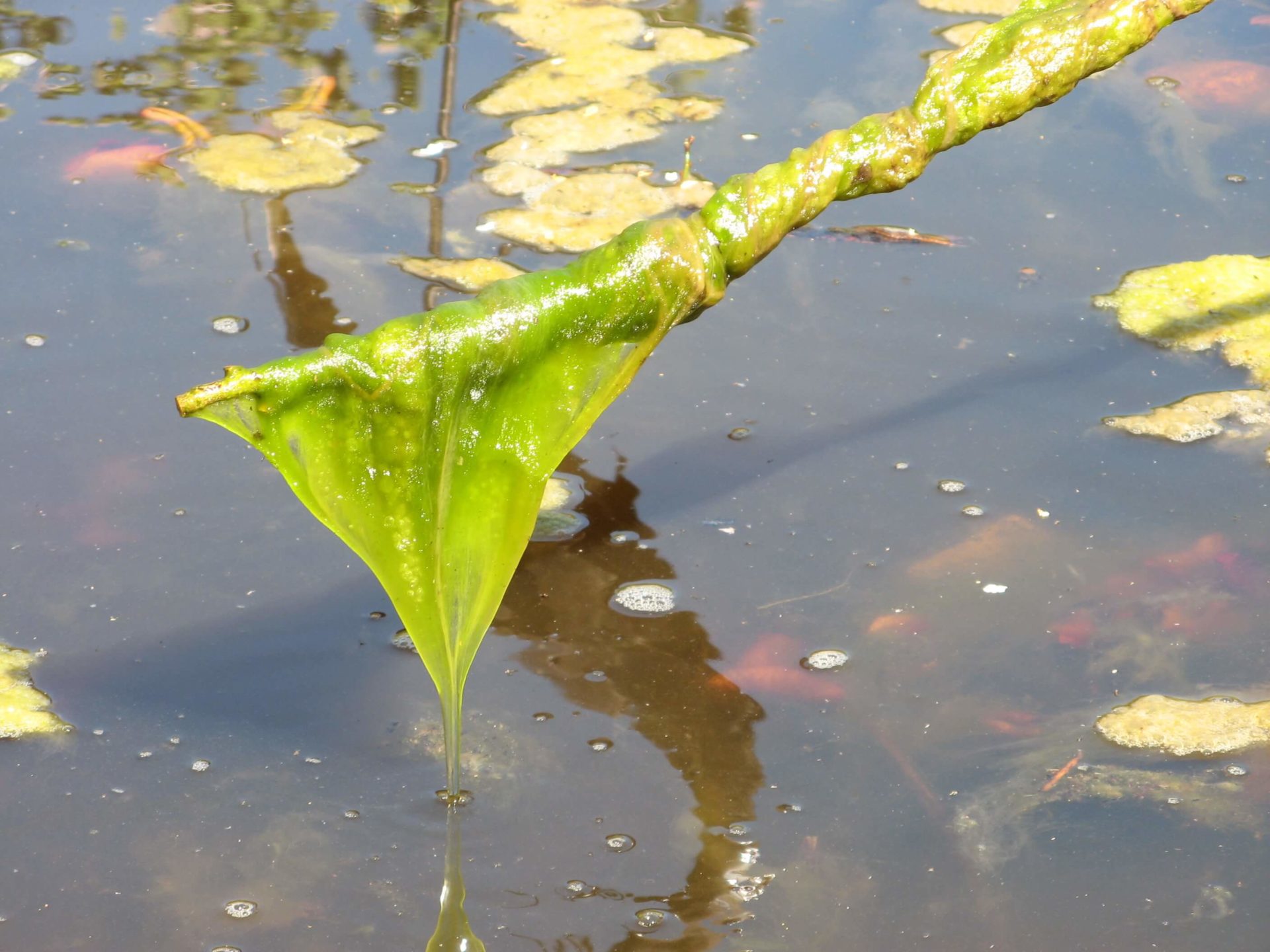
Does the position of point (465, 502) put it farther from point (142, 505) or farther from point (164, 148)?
point (164, 148)

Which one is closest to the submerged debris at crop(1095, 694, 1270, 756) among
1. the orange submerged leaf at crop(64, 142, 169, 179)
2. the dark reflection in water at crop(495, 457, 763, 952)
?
the dark reflection in water at crop(495, 457, 763, 952)

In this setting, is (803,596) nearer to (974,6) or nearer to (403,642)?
(403,642)

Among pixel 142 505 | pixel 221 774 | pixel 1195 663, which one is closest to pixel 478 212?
pixel 142 505

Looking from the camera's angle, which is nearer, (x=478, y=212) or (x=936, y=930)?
(x=936, y=930)

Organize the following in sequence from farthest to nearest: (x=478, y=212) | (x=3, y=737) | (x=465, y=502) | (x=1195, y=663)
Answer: (x=478, y=212)
(x=1195, y=663)
(x=3, y=737)
(x=465, y=502)

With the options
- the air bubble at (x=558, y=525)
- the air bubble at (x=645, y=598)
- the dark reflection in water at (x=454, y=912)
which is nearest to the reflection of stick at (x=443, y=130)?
the air bubble at (x=558, y=525)

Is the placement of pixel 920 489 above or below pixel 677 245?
below

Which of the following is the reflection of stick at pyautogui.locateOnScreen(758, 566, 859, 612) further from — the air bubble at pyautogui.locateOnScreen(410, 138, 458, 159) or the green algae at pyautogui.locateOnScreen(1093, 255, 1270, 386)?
the air bubble at pyautogui.locateOnScreen(410, 138, 458, 159)
